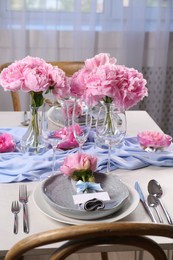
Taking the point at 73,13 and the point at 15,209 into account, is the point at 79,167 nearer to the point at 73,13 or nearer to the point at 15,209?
the point at 15,209

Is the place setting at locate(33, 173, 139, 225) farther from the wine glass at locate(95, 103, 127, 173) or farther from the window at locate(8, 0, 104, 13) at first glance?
the window at locate(8, 0, 104, 13)

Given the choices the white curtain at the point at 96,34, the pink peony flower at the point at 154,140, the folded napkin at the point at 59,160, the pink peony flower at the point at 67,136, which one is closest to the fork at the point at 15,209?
the folded napkin at the point at 59,160

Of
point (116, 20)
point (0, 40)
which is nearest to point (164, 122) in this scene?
point (116, 20)

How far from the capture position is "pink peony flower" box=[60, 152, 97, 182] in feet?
3.51

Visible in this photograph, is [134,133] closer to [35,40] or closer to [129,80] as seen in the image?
[129,80]

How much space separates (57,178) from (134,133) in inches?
19.8

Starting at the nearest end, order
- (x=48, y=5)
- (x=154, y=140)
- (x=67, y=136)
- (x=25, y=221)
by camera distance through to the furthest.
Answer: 1. (x=25, y=221)
2. (x=67, y=136)
3. (x=154, y=140)
4. (x=48, y=5)

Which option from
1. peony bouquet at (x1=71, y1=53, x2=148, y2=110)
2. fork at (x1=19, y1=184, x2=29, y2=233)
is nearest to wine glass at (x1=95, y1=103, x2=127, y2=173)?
peony bouquet at (x1=71, y1=53, x2=148, y2=110)

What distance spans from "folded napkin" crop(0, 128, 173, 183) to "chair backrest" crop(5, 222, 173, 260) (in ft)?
1.57

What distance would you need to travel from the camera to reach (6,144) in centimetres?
132

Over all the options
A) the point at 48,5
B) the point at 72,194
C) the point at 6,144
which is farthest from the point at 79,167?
the point at 48,5

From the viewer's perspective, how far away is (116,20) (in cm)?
248

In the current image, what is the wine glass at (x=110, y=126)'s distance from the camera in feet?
4.00

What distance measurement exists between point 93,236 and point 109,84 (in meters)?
0.54
